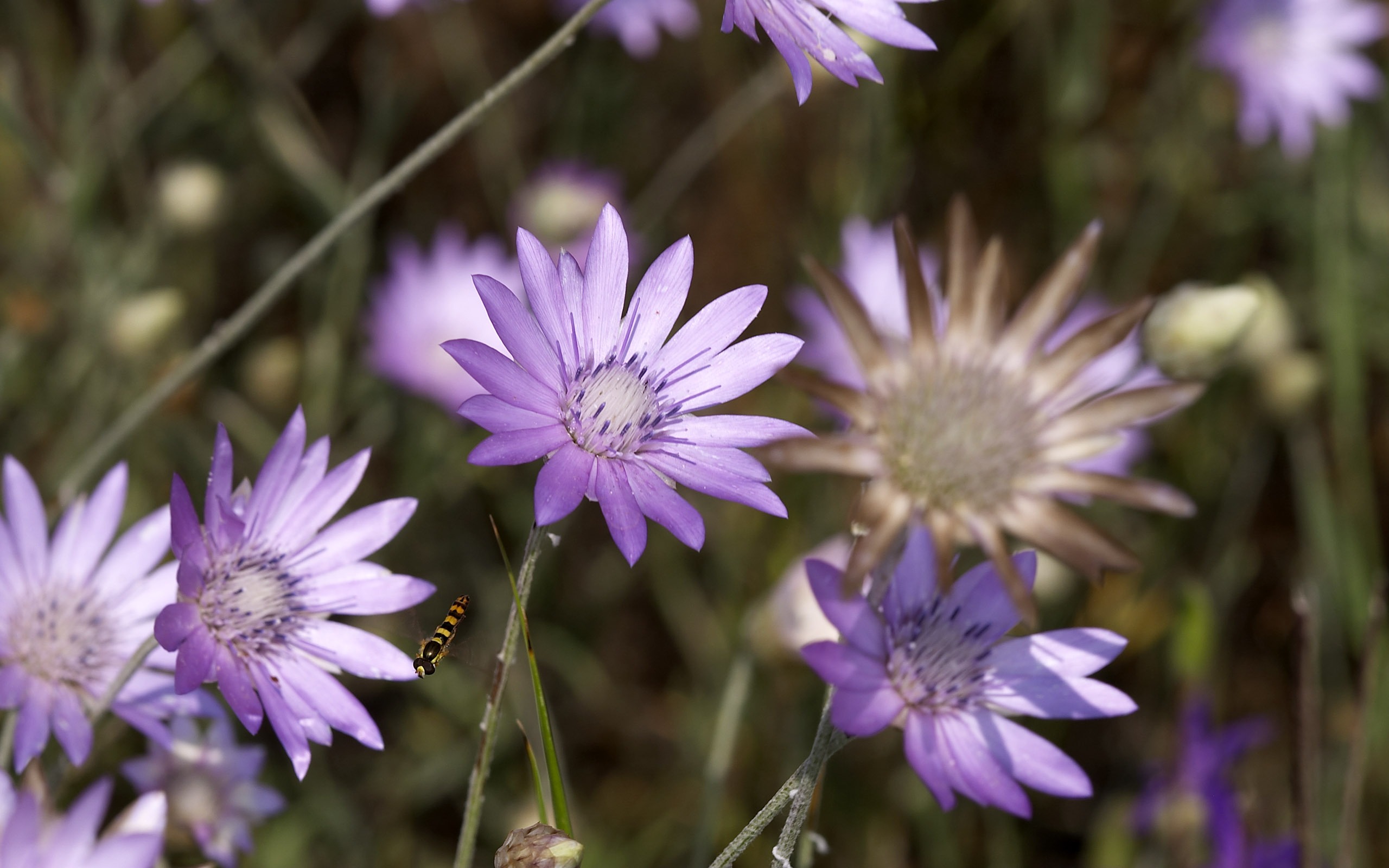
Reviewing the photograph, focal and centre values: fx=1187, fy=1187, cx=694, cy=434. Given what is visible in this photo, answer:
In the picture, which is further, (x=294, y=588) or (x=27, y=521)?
(x=27, y=521)

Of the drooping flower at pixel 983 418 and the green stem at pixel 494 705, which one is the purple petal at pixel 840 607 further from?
the green stem at pixel 494 705

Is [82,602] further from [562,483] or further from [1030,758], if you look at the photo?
[1030,758]

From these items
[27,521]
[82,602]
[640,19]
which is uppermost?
[640,19]

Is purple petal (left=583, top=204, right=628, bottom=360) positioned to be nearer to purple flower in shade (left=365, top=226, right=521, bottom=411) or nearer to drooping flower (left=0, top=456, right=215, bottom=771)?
drooping flower (left=0, top=456, right=215, bottom=771)

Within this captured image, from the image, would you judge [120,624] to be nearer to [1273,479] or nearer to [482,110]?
[482,110]

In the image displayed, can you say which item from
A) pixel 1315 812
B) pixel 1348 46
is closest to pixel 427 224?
pixel 1315 812

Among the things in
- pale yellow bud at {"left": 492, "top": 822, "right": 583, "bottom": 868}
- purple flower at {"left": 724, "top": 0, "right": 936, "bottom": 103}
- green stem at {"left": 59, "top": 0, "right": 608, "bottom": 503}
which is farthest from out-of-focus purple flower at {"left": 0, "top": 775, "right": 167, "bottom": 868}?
purple flower at {"left": 724, "top": 0, "right": 936, "bottom": 103}

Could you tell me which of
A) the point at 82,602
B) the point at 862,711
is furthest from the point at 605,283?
the point at 82,602
